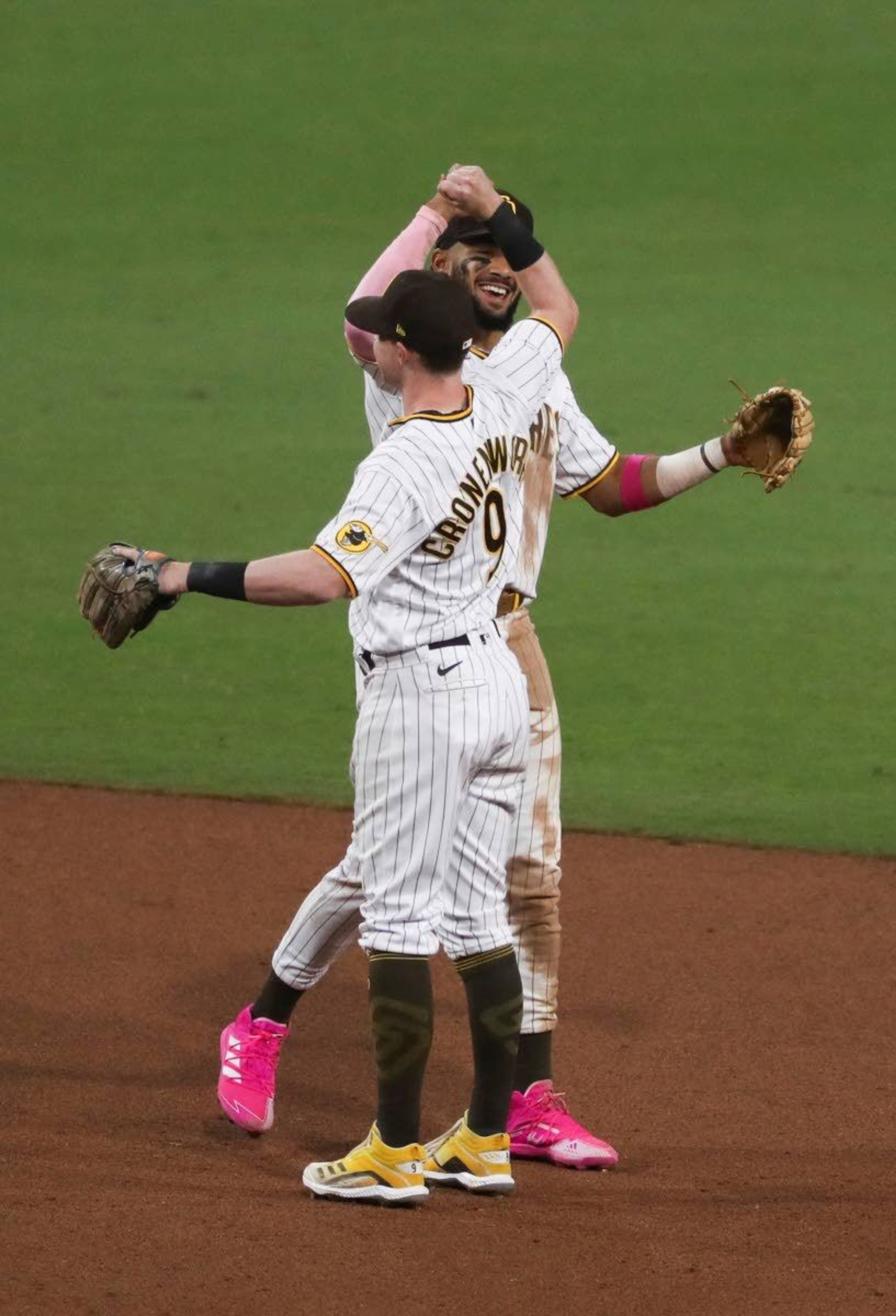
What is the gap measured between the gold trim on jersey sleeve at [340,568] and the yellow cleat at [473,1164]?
3.80 ft

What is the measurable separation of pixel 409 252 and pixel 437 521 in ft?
3.01

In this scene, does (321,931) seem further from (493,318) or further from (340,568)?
(493,318)

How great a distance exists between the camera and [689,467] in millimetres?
4562

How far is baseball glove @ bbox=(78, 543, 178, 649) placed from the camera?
3654 millimetres

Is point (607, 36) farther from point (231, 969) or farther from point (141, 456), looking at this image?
point (231, 969)

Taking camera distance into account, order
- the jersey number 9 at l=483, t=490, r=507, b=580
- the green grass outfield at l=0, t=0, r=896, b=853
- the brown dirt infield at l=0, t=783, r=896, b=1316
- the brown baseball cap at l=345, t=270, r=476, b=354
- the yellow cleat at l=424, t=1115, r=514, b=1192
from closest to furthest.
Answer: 1. the brown dirt infield at l=0, t=783, r=896, b=1316
2. the brown baseball cap at l=345, t=270, r=476, b=354
3. the jersey number 9 at l=483, t=490, r=507, b=580
4. the yellow cleat at l=424, t=1115, r=514, b=1192
5. the green grass outfield at l=0, t=0, r=896, b=853

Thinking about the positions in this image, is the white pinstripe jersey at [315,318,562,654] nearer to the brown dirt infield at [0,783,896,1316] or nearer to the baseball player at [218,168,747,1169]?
the baseball player at [218,168,747,1169]

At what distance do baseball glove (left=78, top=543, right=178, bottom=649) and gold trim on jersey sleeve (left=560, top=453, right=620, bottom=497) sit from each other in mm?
1181

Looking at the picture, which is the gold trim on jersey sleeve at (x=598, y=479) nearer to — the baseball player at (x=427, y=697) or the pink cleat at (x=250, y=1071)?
the baseball player at (x=427, y=697)

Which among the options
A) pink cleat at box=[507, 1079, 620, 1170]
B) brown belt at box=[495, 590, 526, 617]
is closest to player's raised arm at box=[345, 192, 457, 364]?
brown belt at box=[495, 590, 526, 617]

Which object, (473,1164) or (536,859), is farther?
(536,859)

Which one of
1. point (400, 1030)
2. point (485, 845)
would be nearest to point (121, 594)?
point (485, 845)

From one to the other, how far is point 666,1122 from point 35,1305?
1.67m

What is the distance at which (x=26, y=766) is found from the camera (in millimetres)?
7043
